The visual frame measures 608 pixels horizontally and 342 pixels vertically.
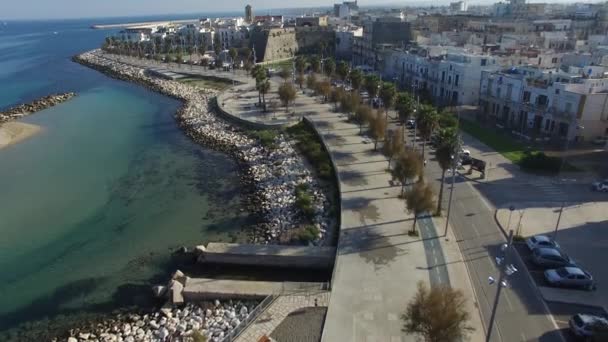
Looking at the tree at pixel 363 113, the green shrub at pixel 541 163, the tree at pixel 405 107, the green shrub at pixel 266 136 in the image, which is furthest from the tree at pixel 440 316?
the green shrub at pixel 266 136

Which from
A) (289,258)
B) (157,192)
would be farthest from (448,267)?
(157,192)

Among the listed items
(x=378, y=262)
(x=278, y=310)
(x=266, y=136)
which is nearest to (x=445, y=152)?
(x=378, y=262)

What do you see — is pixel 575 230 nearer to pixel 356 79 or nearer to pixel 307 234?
pixel 307 234

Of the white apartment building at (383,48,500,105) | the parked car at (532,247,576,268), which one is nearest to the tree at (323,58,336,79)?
the white apartment building at (383,48,500,105)

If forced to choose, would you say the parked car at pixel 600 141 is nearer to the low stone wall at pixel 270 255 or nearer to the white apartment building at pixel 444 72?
the white apartment building at pixel 444 72

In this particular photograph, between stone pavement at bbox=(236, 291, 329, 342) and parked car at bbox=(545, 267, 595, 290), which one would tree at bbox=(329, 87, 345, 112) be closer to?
stone pavement at bbox=(236, 291, 329, 342)

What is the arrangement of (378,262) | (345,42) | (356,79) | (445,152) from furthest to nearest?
(345,42) → (356,79) → (445,152) → (378,262)
